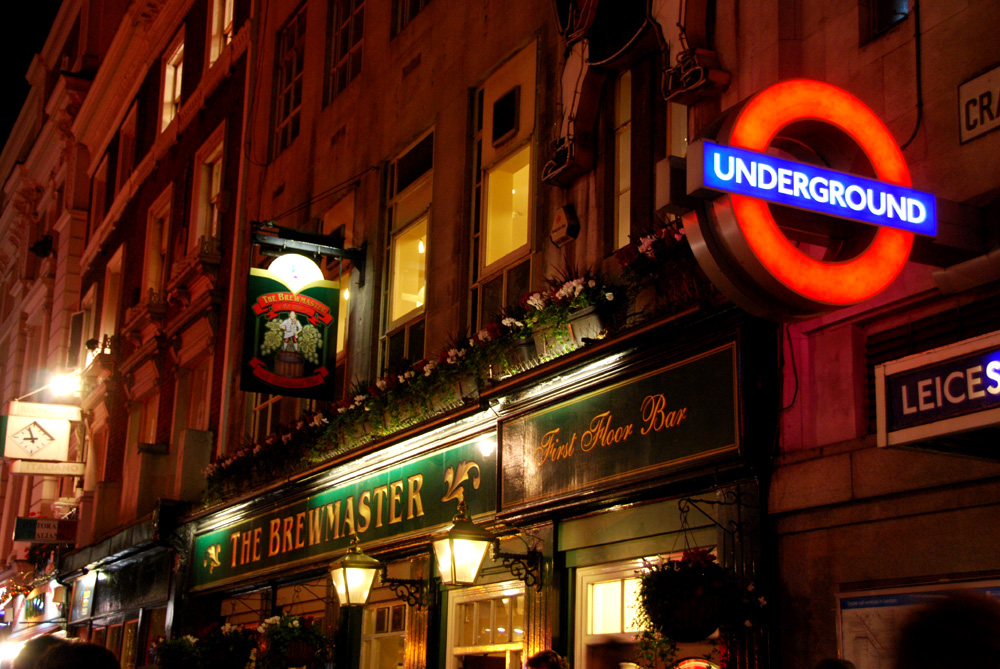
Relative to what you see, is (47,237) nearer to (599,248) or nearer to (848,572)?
(599,248)

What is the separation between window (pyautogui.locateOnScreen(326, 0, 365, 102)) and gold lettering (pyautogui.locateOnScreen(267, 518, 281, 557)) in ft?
20.8

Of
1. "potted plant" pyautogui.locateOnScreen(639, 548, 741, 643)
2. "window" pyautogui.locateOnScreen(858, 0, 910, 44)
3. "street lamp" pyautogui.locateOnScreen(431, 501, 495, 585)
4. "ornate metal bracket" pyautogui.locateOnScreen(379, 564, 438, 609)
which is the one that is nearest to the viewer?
"potted plant" pyautogui.locateOnScreen(639, 548, 741, 643)

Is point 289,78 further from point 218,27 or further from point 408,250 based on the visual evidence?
A: point 408,250

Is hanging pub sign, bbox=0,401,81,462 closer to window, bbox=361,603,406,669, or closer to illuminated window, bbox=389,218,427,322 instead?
illuminated window, bbox=389,218,427,322

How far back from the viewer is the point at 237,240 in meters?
19.9

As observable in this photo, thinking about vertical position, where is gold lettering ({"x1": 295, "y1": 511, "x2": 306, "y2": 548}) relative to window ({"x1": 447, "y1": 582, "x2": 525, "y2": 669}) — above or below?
above

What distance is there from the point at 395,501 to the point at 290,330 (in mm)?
3142

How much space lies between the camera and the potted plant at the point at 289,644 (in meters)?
13.1

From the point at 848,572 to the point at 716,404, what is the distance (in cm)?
Result: 157

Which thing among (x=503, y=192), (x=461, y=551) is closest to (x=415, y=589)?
(x=461, y=551)

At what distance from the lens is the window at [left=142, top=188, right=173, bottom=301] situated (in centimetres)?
2491

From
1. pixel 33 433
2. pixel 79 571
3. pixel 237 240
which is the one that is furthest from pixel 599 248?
pixel 33 433

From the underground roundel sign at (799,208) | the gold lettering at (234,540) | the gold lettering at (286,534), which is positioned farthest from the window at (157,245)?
the underground roundel sign at (799,208)

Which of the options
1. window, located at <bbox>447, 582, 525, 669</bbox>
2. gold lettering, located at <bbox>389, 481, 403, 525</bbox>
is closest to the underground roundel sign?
window, located at <bbox>447, 582, 525, 669</bbox>
